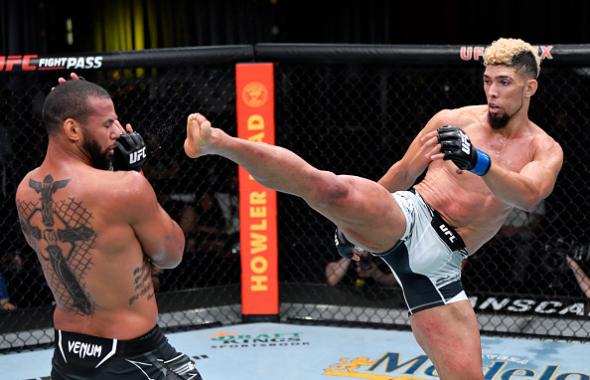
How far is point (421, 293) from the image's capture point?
301cm

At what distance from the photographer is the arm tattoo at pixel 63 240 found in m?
2.25

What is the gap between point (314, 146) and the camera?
520 cm

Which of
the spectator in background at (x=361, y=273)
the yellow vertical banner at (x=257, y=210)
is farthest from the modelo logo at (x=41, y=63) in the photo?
the spectator in background at (x=361, y=273)

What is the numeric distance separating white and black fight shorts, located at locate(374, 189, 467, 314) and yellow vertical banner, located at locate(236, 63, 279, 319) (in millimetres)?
1724

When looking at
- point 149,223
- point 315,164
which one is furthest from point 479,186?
point 315,164

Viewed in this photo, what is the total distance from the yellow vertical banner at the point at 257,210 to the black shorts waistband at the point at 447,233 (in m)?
1.74

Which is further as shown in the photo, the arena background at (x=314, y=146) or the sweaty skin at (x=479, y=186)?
the arena background at (x=314, y=146)

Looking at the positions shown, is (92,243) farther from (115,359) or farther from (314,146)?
(314,146)

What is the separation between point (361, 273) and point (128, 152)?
2.94m

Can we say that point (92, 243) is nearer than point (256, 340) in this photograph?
Yes

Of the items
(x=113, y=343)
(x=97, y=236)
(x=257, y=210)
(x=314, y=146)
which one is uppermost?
(x=97, y=236)

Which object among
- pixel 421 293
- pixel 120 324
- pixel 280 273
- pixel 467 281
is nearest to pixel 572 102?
pixel 467 281

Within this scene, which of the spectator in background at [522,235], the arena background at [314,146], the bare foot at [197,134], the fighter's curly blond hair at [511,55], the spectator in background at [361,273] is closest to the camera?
the bare foot at [197,134]

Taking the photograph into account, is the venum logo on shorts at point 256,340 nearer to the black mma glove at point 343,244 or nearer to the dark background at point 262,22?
the black mma glove at point 343,244
